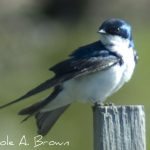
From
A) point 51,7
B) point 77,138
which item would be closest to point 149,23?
point 51,7

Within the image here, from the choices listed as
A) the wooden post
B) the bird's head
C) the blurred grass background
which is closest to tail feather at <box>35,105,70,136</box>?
the bird's head

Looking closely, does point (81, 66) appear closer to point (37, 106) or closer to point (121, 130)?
point (37, 106)

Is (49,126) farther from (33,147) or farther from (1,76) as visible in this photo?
(1,76)

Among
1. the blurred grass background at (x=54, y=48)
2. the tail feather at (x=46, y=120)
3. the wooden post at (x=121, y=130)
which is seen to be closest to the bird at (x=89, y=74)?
the tail feather at (x=46, y=120)

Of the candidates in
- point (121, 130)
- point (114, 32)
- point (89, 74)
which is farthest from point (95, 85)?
point (121, 130)

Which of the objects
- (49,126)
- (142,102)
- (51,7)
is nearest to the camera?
(49,126)

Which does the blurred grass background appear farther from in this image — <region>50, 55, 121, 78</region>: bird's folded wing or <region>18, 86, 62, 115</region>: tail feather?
<region>50, 55, 121, 78</region>: bird's folded wing

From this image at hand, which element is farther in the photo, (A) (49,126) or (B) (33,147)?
(B) (33,147)
